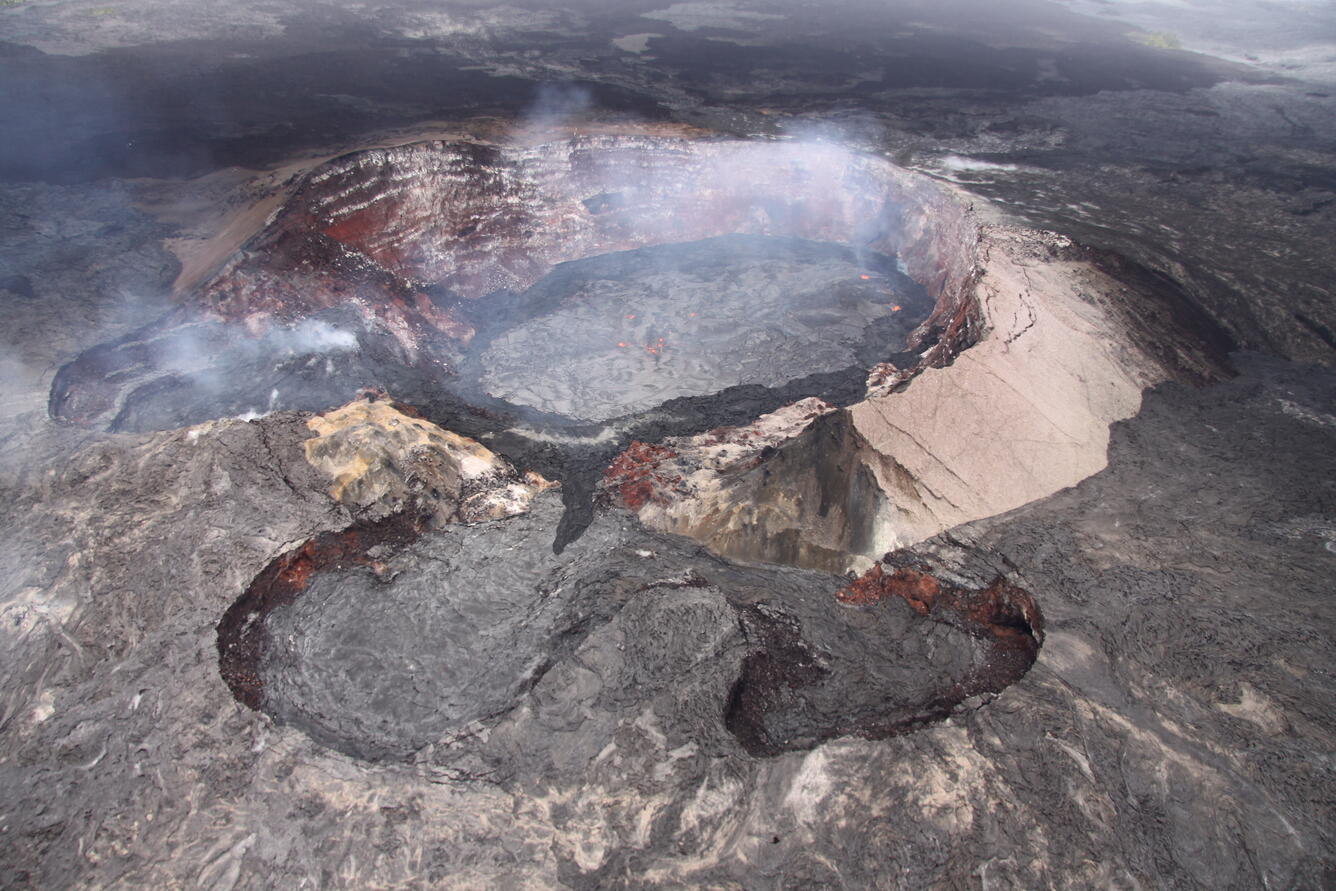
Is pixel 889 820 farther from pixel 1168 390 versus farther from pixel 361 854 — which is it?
pixel 1168 390

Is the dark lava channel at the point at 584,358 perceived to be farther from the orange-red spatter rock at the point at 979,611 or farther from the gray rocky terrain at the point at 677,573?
the orange-red spatter rock at the point at 979,611

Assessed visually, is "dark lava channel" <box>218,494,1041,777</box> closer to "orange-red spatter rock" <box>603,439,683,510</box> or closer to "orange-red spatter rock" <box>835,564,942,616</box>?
"orange-red spatter rock" <box>835,564,942,616</box>

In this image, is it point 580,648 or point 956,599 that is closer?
point 580,648

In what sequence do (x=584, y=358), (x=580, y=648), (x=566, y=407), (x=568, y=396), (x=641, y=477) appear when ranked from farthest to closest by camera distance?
(x=584, y=358) < (x=568, y=396) < (x=566, y=407) < (x=641, y=477) < (x=580, y=648)

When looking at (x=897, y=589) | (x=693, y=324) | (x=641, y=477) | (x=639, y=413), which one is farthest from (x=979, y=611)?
(x=693, y=324)

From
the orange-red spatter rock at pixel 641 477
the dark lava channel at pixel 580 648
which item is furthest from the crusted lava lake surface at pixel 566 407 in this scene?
the orange-red spatter rock at pixel 641 477

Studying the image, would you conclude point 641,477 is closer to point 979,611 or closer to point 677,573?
point 677,573
